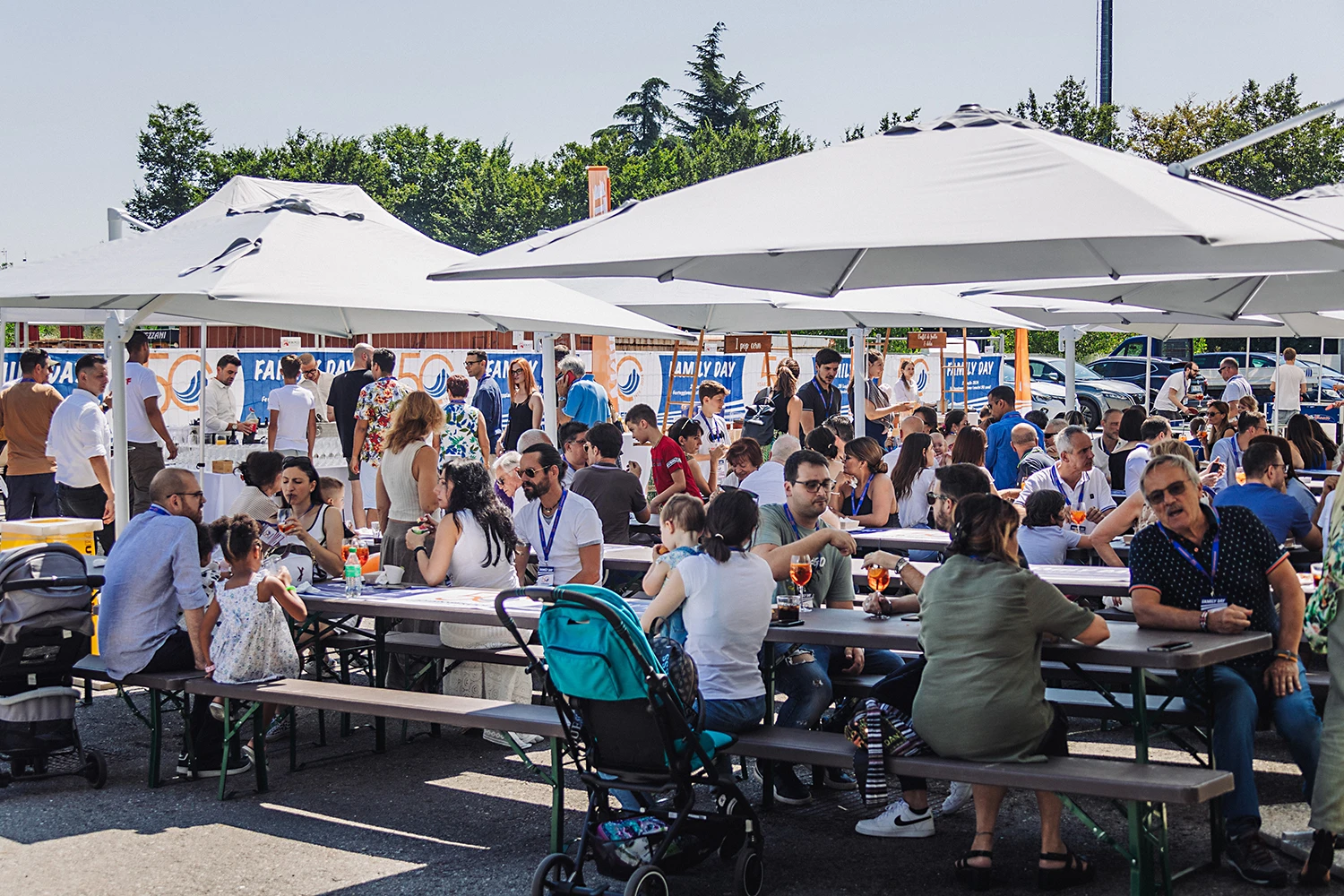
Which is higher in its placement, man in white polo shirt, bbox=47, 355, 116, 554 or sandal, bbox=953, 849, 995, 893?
man in white polo shirt, bbox=47, 355, 116, 554

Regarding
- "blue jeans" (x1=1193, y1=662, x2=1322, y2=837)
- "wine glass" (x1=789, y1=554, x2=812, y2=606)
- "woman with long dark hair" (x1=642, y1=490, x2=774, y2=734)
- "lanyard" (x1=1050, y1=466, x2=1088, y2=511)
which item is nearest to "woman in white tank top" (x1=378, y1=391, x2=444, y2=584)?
"wine glass" (x1=789, y1=554, x2=812, y2=606)

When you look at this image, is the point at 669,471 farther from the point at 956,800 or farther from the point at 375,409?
the point at 956,800

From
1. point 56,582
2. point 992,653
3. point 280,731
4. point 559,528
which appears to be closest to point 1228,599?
point 992,653

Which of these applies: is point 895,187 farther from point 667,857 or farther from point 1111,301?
point 1111,301

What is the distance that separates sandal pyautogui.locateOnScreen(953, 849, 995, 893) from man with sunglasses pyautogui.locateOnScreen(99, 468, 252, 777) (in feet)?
11.3

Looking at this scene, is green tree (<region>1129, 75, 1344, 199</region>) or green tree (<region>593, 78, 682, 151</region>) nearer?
green tree (<region>1129, 75, 1344, 199</region>)

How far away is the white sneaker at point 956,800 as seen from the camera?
5.34 metres

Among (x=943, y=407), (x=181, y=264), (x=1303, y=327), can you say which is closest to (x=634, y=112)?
(x=943, y=407)

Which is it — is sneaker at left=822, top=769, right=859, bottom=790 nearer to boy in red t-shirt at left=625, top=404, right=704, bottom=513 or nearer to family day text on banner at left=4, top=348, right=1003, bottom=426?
boy in red t-shirt at left=625, top=404, right=704, bottom=513

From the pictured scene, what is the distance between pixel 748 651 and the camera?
16.1ft

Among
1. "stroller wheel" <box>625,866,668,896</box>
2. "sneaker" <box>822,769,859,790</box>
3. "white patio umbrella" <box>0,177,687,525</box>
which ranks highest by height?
"white patio umbrella" <box>0,177,687,525</box>

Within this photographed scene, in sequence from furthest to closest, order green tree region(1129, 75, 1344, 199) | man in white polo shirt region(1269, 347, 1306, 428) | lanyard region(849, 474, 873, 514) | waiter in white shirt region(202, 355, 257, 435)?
green tree region(1129, 75, 1344, 199) → man in white polo shirt region(1269, 347, 1306, 428) → waiter in white shirt region(202, 355, 257, 435) → lanyard region(849, 474, 873, 514)

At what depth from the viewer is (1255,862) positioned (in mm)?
4449

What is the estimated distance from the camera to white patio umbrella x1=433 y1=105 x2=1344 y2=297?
167 inches
